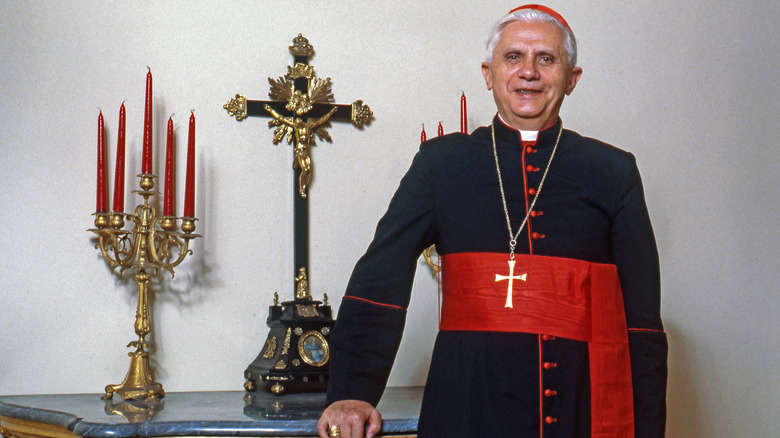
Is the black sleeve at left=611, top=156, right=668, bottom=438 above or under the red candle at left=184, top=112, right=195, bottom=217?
under

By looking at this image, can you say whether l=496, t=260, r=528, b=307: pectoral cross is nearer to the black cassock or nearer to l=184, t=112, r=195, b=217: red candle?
the black cassock

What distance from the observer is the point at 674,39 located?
107 inches

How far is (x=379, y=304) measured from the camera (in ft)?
4.79

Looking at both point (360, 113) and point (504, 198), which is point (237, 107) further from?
point (504, 198)

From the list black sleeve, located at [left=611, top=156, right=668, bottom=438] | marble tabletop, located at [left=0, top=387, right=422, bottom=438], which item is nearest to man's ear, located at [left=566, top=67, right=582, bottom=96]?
black sleeve, located at [left=611, top=156, right=668, bottom=438]

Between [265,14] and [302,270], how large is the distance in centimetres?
75

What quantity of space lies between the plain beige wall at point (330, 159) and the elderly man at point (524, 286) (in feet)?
2.88

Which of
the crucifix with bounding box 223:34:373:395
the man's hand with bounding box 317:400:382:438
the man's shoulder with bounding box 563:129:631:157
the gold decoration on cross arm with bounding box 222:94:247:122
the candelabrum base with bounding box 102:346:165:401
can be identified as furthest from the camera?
the gold decoration on cross arm with bounding box 222:94:247:122

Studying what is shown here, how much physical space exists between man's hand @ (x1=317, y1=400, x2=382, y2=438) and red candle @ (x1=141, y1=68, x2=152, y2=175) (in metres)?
0.96

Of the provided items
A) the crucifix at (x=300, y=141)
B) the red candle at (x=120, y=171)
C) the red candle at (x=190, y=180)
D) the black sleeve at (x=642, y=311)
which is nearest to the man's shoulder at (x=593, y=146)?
the black sleeve at (x=642, y=311)

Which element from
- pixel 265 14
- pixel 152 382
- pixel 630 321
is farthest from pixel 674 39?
pixel 152 382

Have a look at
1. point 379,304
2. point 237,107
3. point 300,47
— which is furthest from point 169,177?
point 379,304

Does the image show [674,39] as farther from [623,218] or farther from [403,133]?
[623,218]

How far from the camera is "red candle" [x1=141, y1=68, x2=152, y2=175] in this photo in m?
2.09
